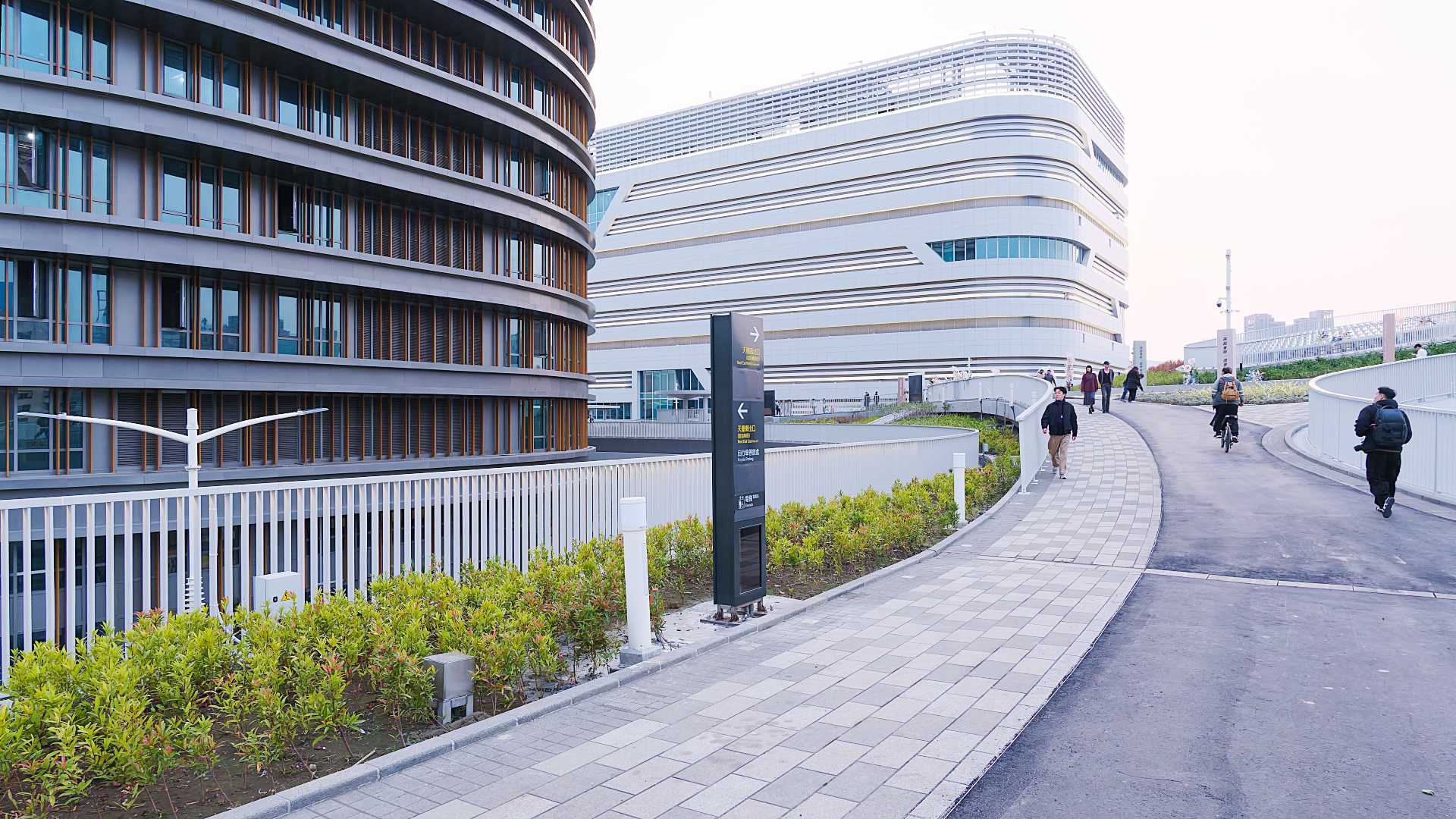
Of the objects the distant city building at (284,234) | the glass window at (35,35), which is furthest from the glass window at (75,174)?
the glass window at (35,35)

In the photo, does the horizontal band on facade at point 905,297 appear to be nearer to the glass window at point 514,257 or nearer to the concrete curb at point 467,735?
the glass window at point 514,257

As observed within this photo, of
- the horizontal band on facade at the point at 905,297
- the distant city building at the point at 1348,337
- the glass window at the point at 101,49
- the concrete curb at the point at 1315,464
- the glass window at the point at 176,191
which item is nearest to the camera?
the concrete curb at the point at 1315,464

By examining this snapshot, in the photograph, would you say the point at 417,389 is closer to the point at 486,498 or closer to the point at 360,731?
the point at 486,498

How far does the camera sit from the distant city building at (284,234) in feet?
65.1

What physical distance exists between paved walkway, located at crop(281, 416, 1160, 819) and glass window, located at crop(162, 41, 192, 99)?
22977 mm

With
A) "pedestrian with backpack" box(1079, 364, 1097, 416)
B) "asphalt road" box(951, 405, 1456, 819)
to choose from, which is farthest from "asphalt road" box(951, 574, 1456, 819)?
"pedestrian with backpack" box(1079, 364, 1097, 416)

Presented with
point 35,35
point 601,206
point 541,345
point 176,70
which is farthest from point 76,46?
point 601,206

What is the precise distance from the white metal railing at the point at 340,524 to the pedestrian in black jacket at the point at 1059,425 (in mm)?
7518

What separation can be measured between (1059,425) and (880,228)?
47251 mm

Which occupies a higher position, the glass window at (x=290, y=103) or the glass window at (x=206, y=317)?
the glass window at (x=290, y=103)

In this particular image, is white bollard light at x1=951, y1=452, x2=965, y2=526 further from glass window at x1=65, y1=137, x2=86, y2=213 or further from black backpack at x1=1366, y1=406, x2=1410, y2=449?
glass window at x1=65, y1=137, x2=86, y2=213

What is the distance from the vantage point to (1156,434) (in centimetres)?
2516

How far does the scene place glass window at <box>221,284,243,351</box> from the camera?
22953 mm

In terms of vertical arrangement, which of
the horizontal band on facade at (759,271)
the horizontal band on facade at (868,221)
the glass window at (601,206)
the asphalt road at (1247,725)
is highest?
the glass window at (601,206)
